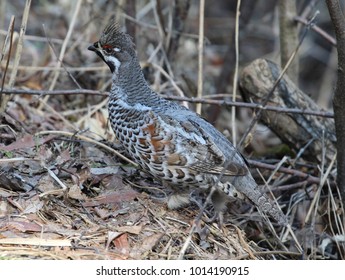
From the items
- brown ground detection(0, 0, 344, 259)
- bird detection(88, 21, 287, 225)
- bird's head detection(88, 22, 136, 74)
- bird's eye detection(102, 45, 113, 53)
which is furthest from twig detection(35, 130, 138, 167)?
bird's eye detection(102, 45, 113, 53)

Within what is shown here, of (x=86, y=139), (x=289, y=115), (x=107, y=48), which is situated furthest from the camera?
(x=289, y=115)

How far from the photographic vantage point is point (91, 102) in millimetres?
7203

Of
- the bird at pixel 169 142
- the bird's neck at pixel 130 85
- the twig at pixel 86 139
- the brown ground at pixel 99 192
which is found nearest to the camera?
the brown ground at pixel 99 192

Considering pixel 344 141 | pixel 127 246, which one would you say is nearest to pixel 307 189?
pixel 344 141

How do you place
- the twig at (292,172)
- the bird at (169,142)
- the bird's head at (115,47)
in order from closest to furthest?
the bird at (169,142), the bird's head at (115,47), the twig at (292,172)

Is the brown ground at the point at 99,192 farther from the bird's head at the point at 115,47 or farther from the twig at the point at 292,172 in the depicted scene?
the bird's head at the point at 115,47

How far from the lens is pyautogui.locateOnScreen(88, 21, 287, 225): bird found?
4.80 m

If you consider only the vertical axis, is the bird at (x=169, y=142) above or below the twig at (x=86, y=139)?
above

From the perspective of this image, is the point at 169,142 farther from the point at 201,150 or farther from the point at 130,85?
the point at 130,85

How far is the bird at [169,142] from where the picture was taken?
15.7ft

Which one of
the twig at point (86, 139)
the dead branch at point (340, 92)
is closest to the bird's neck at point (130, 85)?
the twig at point (86, 139)

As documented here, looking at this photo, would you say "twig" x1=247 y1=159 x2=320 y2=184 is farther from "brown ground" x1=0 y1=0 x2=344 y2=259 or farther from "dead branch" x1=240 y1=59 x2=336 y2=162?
"dead branch" x1=240 y1=59 x2=336 y2=162

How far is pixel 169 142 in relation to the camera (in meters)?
4.80

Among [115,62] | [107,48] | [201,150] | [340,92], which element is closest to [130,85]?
[115,62]
